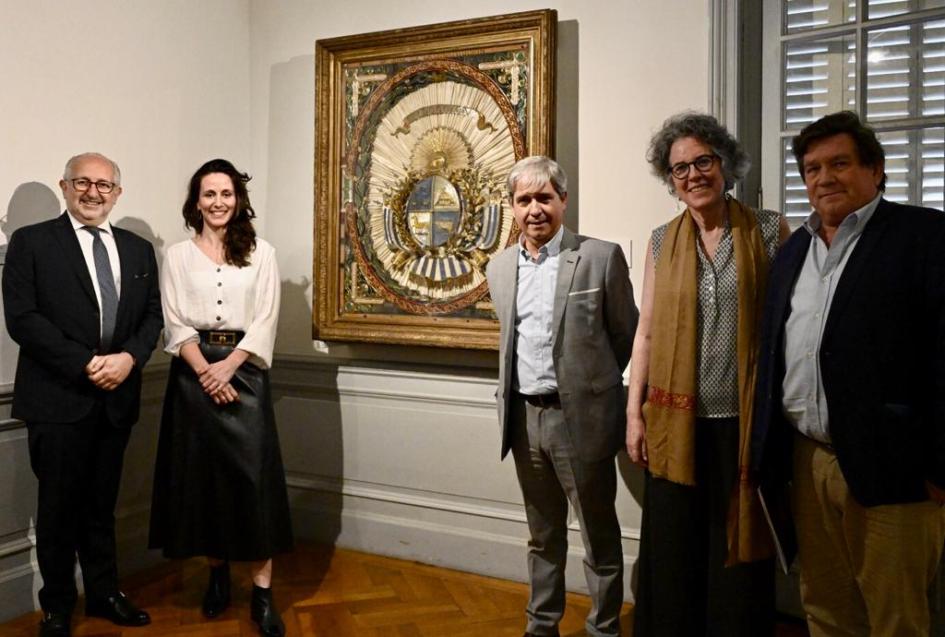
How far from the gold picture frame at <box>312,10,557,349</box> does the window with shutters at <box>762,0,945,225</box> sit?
799 mm

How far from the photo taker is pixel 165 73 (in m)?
3.47

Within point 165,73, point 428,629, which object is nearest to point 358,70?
point 165,73

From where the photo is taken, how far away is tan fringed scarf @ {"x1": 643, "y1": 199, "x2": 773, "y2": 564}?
213cm

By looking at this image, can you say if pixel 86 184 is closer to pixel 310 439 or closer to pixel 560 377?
pixel 310 439

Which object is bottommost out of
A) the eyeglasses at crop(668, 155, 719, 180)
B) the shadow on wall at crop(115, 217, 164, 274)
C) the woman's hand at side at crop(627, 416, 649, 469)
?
the woman's hand at side at crop(627, 416, 649, 469)

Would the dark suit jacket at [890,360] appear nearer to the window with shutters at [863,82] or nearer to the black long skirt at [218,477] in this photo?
the window with shutters at [863,82]

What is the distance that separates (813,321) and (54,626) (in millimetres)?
2512

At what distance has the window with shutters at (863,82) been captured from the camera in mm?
2586

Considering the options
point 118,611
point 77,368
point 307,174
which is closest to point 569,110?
point 307,174

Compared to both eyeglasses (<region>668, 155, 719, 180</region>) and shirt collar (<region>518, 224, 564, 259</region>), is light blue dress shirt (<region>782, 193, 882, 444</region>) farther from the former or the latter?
shirt collar (<region>518, 224, 564, 259</region>)

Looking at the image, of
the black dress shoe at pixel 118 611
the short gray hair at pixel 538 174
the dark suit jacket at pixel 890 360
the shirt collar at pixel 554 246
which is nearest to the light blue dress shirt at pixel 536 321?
the shirt collar at pixel 554 246

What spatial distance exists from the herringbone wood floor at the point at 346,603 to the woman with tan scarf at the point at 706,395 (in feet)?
2.21

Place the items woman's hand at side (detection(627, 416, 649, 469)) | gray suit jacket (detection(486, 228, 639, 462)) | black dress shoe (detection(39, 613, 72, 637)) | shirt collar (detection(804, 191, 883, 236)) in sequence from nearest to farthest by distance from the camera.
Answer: shirt collar (detection(804, 191, 883, 236)) → woman's hand at side (detection(627, 416, 649, 469)) → gray suit jacket (detection(486, 228, 639, 462)) → black dress shoe (detection(39, 613, 72, 637))

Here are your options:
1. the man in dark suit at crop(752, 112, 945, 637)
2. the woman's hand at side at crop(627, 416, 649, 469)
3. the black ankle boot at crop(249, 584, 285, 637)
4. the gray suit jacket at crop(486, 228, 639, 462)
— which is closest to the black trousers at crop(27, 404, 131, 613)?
→ the black ankle boot at crop(249, 584, 285, 637)
